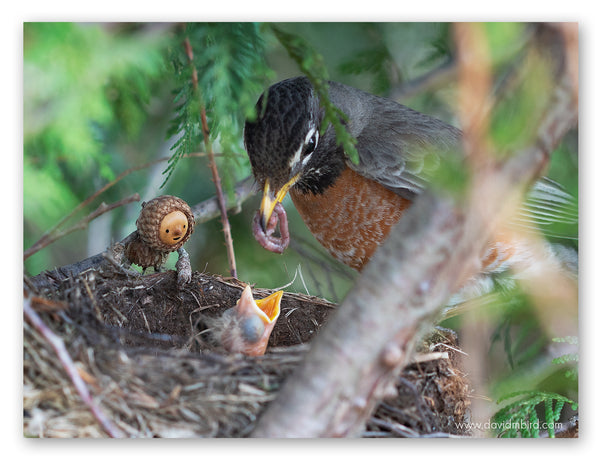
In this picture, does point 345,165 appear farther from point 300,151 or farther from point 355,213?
point 300,151

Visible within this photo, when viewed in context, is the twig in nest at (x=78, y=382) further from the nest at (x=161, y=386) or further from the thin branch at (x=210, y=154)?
the thin branch at (x=210, y=154)

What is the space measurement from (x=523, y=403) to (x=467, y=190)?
1.21m

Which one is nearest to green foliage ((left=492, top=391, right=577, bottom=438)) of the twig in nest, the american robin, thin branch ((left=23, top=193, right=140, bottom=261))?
the american robin

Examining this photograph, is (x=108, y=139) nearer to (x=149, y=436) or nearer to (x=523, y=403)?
(x=149, y=436)

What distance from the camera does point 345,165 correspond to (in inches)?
97.0

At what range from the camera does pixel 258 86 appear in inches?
66.9

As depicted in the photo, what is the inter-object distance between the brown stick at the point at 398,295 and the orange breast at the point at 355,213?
0.97m

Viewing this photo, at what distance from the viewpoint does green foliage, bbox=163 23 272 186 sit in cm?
169

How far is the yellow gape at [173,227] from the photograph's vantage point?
2381 mm

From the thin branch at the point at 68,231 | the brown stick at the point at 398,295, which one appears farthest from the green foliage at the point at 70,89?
the brown stick at the point at 398,295

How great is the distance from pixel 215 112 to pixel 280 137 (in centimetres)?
25

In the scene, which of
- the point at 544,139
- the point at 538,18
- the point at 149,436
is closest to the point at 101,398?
the point at 149,436

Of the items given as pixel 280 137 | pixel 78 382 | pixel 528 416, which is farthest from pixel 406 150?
pixel 78 382

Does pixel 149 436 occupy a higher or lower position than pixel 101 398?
lower
